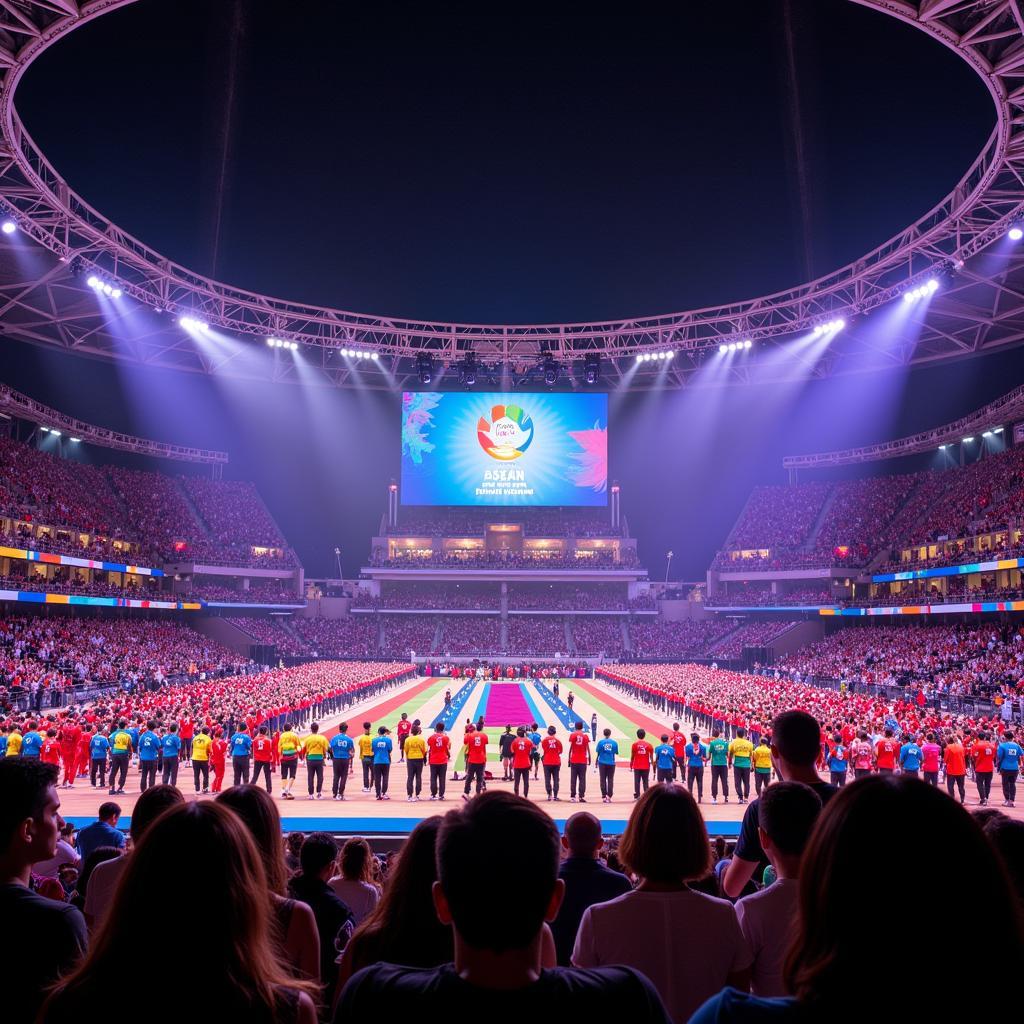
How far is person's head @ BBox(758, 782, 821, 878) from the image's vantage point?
3787 millimetres

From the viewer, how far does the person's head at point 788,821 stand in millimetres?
3787

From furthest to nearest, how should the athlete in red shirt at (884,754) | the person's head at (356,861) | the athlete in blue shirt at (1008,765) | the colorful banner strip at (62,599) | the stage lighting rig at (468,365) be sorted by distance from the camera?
1. the stage lighting rig at (468,365)
2. the colorful banner strip at (62,599)
3. the athlete in red shirt at (884,754)
4. the athlete in blue shirt at (1008,765)
5. the person's head at (356,861)

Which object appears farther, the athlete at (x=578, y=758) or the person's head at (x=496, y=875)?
the athlete at (x=578, y=758)

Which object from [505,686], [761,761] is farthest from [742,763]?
[505,686]

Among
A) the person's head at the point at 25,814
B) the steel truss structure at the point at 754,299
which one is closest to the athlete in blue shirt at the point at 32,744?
the person's head at the point at 25,814

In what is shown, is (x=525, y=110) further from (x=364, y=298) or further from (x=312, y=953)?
(x=312, y=953)

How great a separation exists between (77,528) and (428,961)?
50545 millimetres

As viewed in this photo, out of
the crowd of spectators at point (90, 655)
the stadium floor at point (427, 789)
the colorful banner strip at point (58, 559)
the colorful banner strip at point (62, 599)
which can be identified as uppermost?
the colorful banner strip at point (58, 559)

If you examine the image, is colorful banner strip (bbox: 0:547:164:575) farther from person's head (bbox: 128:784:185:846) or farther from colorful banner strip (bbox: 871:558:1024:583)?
colorful banner strip (bbox: 871:558:1024:583)

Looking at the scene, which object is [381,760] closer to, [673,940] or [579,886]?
[579,886]

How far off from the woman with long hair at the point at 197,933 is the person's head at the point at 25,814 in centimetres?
108

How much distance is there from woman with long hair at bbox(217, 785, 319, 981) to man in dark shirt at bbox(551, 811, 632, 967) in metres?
1.53

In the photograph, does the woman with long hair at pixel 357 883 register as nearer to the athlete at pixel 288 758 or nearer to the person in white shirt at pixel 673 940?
the person in white shirt at pixel 673 940

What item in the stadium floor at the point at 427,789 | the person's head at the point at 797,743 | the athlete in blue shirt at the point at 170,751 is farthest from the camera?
the athlete in blue shirt at the point at 170,751
